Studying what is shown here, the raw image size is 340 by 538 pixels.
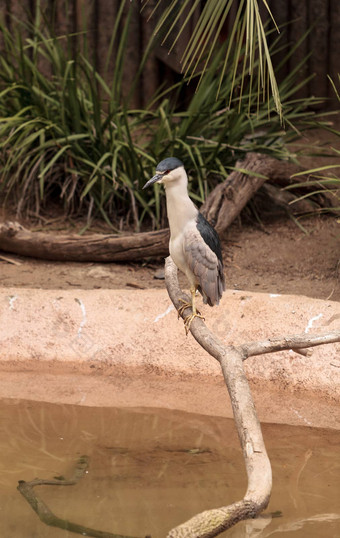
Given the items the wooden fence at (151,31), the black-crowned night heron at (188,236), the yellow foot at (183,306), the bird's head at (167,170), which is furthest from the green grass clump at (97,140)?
the bird's head at (167,170)

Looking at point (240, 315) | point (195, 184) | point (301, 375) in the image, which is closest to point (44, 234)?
point (195, 184)

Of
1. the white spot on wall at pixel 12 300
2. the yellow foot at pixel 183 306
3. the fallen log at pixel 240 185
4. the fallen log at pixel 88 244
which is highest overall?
the yellow foot at pixel 183 306

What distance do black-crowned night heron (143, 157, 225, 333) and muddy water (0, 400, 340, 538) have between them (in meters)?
0.39

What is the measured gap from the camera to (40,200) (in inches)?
185

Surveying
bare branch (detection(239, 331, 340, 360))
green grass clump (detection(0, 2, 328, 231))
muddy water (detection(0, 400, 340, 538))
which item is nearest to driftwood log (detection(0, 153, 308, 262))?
green grass clump (detection(0, 2, 328, 231))

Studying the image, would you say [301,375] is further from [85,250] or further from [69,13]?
[69,13]

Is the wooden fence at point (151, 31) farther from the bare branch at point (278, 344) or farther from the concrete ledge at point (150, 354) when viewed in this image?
the bare branch at point (278, 344)

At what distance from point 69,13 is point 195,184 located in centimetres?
152

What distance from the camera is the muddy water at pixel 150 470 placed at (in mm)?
1952

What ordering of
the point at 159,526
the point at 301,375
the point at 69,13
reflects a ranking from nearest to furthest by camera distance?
the point at 159,526, the point at 301,375, the point at 69,13

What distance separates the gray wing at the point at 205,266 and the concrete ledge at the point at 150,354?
36 cm

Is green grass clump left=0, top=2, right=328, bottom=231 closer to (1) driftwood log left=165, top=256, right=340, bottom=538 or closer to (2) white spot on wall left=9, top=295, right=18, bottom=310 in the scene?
(2) white spot on wall left=9, top=295, right=18, bottom=310

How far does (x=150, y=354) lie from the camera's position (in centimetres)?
281

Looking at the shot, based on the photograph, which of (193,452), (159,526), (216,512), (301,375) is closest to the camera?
(216,512)
